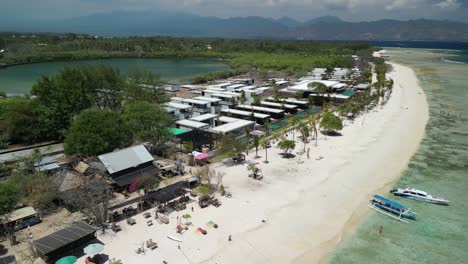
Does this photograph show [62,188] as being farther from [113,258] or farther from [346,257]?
[346,257]

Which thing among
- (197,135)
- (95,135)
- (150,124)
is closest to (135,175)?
(95,135)

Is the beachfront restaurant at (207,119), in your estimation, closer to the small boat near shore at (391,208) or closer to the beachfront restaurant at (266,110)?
the beachfront restaurant at (266,110)

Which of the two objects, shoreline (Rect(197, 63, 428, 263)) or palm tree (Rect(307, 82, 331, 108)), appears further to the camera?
palm tree (Rect(307, 82, 331, 108))

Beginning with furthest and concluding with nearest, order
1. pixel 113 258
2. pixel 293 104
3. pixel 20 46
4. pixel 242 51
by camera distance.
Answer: pixel 242 51
pixel 20 46
pixel 293 104
pixel 113 258

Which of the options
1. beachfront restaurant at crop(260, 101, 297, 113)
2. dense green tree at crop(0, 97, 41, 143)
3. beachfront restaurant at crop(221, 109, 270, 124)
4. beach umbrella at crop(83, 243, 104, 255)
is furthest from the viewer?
beachfront restaurant at crop(260, 101, 297, 113)

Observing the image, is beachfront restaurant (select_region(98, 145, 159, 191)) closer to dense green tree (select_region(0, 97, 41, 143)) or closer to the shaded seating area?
the shaded seating area

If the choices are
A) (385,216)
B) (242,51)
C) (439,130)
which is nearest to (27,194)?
(385,216)

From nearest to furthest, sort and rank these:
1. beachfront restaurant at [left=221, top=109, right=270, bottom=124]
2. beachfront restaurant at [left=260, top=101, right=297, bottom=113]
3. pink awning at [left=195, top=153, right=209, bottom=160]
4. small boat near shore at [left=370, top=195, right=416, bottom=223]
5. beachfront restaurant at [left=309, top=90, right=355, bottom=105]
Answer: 1. small boat near shore at [left=370, top=195, right=416, bottom=223]
2. pink awning at [left=195, top=153, right=209, bottom=160]
3. beachfront restaurant at [left=221, top=109, right=270, bottom=124]
4. beachfront restaurant at [left=260, top=101, right=297, bottom=113]
5. beachfront restaurant at [left=309, top=90, right=355, bottom=105]

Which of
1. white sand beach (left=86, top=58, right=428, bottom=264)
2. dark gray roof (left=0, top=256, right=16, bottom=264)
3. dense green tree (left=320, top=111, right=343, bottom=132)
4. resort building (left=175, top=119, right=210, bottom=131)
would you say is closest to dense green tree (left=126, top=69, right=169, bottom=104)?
resort building (left=175, top=119, right=210, bottom=131)
